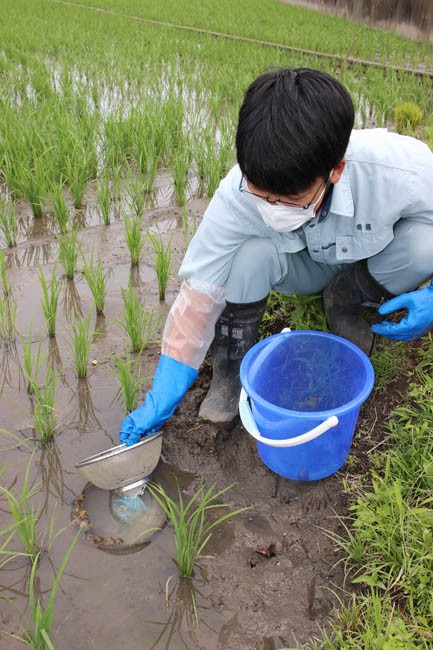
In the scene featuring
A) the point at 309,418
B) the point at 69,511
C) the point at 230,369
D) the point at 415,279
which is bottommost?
the point at 69,511

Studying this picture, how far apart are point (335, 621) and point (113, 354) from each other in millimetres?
1278

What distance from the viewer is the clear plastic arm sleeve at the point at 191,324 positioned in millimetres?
1811

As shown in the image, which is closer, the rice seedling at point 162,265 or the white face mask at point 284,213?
the white face mask at point 284,213

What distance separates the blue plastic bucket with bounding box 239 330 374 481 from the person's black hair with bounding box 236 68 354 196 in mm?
568

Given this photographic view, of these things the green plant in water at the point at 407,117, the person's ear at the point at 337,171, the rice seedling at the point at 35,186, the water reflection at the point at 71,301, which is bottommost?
the water reflection at the point at 71,301

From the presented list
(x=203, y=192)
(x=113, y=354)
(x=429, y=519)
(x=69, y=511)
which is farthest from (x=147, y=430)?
(x=203, y=192)

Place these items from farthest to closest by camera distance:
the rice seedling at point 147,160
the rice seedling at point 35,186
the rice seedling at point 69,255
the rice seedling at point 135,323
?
1. the rice seedling at point 147,160
2. the rice seedling at point 35,186
3. the rice seedling at point 69,255
4. the rice seedling at point 135,323

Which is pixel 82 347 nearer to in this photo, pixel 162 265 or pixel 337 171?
pixel 162 265

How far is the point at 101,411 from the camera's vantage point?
2057 millimetres

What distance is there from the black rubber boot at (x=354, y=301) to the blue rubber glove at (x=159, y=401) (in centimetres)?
60

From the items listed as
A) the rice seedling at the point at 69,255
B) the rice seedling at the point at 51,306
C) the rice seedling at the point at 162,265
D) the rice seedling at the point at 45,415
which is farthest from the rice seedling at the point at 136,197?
the rice seedling at the point at 45,415

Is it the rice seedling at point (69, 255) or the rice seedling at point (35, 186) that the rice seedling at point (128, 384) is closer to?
the rice seedling at point (69, 255)

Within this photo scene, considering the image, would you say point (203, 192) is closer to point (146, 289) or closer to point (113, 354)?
point (146, 289)

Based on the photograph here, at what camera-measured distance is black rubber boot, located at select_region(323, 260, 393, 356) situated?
1979 millimetres
